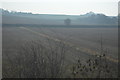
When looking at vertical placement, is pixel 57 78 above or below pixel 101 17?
below

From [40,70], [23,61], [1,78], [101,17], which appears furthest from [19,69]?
[101,17]

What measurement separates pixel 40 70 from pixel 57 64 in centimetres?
45

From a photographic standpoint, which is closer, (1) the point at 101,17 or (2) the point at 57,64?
(2) the point at 57,64

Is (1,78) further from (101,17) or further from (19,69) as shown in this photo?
(101,17)

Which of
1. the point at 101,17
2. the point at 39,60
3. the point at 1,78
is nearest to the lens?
the point at 39,60

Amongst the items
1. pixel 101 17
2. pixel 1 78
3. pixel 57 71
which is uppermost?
pixel 101 17

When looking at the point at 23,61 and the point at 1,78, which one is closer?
the point at 23,61

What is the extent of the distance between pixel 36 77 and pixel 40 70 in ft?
0.94

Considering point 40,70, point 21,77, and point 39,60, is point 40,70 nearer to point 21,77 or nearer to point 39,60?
point 39,60

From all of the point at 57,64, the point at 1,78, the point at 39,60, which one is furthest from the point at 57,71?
the point at 1,78

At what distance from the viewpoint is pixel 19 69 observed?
563 cm

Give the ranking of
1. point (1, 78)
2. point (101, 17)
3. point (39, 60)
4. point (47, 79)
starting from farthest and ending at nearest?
point (101, 17) → point (1, 78) → point (47, 79) → point (39, 60)

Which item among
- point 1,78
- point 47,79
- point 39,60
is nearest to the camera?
point 39,60

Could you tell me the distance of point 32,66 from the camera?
545 cm
